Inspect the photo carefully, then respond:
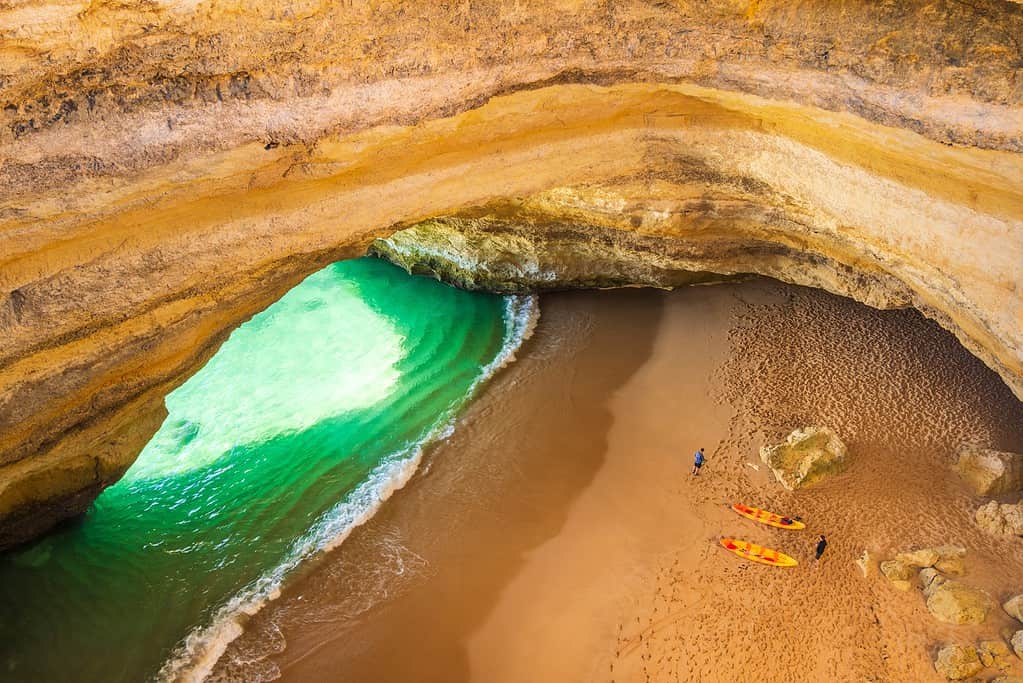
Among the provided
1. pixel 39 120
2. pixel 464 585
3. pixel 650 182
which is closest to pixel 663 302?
pixel 650 182

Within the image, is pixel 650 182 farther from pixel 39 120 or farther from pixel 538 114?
pixel 39 120

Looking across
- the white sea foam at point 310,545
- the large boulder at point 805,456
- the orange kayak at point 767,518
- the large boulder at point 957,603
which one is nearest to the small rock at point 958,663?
the large boulder at point 957,603

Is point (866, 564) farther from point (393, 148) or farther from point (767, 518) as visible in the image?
point (393, 148)

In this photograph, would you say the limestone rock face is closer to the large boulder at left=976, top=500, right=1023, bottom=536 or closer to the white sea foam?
the large boulder at left=976, top=500, right=1023, bottom=536

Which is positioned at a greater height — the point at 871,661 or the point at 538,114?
the point at 538,114

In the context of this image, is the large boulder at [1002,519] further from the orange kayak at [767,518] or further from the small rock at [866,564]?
the orange kayak at [767,518]

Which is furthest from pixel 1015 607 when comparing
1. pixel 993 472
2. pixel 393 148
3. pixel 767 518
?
pixel 393 148
